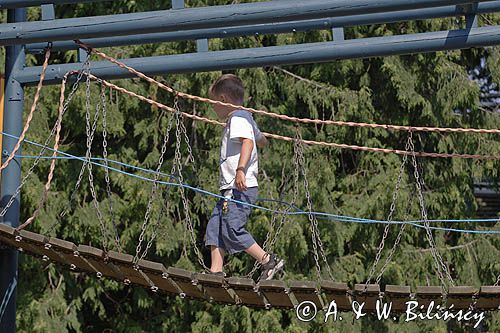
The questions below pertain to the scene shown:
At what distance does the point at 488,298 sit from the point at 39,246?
2209 mm

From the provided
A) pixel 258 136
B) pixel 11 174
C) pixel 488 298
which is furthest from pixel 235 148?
pixel 488 298

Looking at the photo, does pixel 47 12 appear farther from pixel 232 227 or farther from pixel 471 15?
pixel 471 15

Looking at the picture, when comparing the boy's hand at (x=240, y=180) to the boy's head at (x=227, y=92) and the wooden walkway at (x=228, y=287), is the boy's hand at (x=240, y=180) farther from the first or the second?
the wooden walkway at (x=228, y=287)

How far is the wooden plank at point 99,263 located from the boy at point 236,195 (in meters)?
0.52

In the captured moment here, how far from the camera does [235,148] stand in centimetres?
606

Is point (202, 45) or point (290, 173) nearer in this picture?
point (202, 45)

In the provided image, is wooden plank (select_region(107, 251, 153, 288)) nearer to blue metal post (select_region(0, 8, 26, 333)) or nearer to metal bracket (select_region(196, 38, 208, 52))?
blue metal post (select_region(0, 8, 26, 333))

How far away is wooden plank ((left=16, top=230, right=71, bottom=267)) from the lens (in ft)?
17.5

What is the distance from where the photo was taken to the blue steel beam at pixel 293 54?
612 centimetres

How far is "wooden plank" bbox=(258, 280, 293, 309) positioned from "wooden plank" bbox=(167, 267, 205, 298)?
13.3 inches

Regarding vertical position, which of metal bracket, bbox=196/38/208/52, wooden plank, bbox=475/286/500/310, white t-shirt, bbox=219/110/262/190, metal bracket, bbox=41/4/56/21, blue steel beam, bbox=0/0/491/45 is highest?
metal bracket, bbox=41/4/56/21

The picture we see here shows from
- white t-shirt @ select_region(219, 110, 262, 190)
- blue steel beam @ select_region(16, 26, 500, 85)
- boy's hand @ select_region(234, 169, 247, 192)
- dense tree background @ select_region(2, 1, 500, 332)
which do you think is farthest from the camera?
dense tree background @ select_region(2, 1, 500, 332)

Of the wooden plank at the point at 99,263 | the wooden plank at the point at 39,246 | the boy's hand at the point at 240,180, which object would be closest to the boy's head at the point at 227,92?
the boy's hand at the point at 240,180

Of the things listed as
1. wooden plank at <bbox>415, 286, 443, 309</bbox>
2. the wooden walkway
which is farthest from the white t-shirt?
wooden plank at <bbox>415, 286, 443, 309</bbox>
